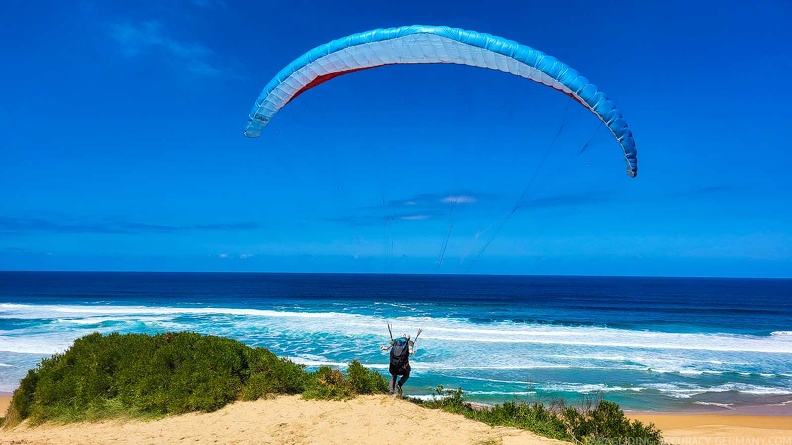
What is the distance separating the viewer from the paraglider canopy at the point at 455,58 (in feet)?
21.4

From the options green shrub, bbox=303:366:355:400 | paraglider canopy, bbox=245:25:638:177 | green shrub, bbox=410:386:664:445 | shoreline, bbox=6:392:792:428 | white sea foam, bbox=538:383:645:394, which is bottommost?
shoreline, bbox=6:392:792:428

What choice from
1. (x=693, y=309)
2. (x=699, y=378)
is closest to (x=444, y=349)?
(x=699, y=378)

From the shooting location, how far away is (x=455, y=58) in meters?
6.91

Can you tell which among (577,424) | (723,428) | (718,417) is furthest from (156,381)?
(718,417)

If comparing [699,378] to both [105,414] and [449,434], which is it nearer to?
[449,434]

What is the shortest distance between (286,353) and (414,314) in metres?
17.8

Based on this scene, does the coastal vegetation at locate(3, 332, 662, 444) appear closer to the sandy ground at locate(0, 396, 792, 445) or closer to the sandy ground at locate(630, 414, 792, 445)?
the sandy ground at locate(0, 396, 792, 445)

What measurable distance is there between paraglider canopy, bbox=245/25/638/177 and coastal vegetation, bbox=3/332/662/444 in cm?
388

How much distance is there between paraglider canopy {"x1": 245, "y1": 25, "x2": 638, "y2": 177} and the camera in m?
6.51

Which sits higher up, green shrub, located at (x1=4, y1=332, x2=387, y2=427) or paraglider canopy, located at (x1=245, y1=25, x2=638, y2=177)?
paraglider canopy, located at (x1=245, y1=25, x2=638, y2=177)

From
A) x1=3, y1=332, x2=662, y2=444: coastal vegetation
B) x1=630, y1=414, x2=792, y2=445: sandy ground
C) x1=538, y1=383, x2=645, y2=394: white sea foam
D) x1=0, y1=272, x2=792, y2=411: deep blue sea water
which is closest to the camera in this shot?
x1=3, y1=332, x2=662, y2=444: coastal vegetation

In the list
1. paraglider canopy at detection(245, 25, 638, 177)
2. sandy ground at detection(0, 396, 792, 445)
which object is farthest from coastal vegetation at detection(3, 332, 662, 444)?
paraglider canopy at detection(245, 25, 638, 177)

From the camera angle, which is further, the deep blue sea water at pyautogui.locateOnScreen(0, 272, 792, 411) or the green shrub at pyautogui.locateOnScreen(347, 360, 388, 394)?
the deep blue sea water at pyautogui.locateOnScreen(0, 272, 792, 411)

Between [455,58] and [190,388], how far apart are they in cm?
676
